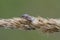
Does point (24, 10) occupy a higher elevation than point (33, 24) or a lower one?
higher

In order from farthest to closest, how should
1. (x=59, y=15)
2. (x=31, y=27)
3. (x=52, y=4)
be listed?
(x=52, y=4) → (x=59, y=15) → (x=31, y=27)

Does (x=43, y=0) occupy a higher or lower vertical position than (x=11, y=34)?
higher

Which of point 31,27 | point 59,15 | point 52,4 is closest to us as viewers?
point 31,27

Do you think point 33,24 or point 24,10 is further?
point 24,10

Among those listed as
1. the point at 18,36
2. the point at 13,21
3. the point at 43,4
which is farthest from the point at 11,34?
the point at 13,21

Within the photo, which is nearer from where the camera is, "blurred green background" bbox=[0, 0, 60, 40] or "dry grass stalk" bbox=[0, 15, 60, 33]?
"dry grass stalk" bbox=[0, 15, 60, 33]

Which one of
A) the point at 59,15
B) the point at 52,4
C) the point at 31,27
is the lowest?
the point at 31,27

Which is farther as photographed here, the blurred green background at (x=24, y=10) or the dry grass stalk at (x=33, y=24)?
the blurred green background at (x=24, y=10)

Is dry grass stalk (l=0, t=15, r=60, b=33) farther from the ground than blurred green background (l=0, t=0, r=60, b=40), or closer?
closer

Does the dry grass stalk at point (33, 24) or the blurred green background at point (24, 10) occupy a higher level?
the blurred green background at point (24, 10)

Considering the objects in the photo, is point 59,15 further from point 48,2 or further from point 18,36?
point 18,36

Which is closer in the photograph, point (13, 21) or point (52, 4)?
point (13, 21)
